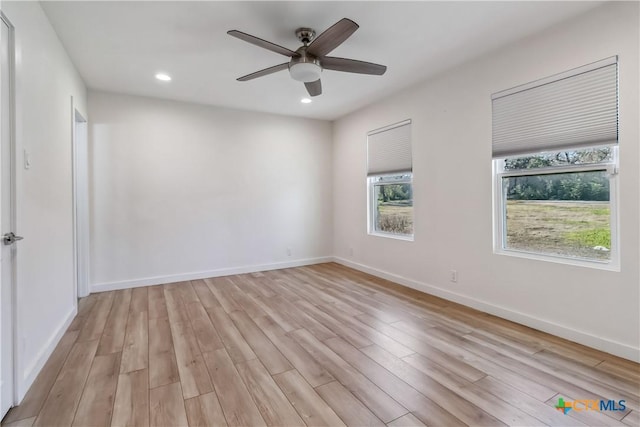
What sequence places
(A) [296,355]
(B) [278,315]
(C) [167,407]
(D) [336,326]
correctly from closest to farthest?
(C) [167,407] → (A) [296,355] → (D) [336,326] → (B) [278,315]

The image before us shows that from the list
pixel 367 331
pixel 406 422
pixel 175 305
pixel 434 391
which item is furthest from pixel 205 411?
pixel 175 305

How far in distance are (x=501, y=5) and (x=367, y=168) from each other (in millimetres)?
2685

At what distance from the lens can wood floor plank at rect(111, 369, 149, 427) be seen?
1589mm

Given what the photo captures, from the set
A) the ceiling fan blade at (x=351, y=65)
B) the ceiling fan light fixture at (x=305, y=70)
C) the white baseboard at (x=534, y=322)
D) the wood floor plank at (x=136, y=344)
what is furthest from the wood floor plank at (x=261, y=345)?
the ceiling fan blade at (x=351, y=65)

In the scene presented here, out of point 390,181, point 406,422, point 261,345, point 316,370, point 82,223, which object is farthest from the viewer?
point 390,181

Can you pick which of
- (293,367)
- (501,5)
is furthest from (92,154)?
(501,5)

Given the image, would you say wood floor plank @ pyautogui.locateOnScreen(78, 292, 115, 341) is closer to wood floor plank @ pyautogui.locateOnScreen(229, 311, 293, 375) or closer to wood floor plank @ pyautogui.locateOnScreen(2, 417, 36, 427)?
wood floor plank @ pyautogui.locateOnScreen(2, 417, 36, 427)

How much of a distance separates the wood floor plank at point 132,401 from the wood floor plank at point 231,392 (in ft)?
1.26

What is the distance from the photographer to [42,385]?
75.3 inches

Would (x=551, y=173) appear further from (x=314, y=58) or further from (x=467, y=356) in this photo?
(x=314, y=58)

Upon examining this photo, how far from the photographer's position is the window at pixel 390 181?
4.09 m

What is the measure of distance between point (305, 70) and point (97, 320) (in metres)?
3.07

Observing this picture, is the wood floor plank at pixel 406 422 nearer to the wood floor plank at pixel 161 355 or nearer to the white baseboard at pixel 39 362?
the wood floor plank at pixel 161 355

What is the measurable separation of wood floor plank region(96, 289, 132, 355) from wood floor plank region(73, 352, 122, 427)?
0.45 feet
